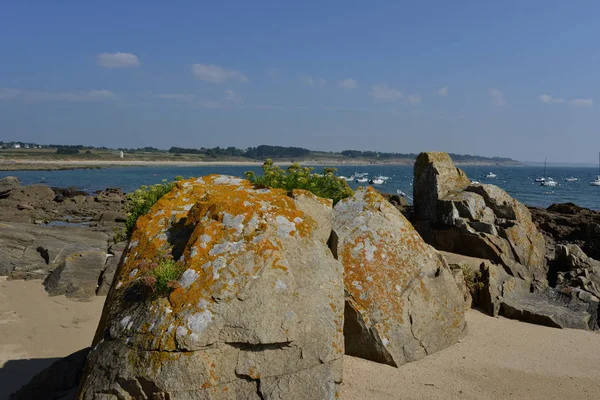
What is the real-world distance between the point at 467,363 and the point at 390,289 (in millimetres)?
1649

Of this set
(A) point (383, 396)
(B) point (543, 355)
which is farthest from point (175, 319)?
(B) point (543, 355)

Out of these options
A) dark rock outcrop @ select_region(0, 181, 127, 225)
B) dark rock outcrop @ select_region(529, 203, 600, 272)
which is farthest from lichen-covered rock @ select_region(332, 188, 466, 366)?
dark rock outcrop @ select_region(0, 181, 127, 225)

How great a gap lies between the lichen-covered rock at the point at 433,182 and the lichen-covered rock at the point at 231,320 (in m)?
9.61

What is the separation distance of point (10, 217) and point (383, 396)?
93.2ft

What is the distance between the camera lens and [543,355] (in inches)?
344

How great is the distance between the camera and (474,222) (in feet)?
48.8

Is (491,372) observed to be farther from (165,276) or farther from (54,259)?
(54,259)

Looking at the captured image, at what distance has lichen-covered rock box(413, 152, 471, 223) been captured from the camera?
1627 centimetres

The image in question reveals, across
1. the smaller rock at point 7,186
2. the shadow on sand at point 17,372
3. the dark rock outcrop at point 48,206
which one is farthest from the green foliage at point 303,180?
the smaller rock at point 7,186

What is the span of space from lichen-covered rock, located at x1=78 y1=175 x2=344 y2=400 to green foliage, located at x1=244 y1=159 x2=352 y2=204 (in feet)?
6.96

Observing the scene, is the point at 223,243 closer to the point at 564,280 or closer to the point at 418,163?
the point at 564,280

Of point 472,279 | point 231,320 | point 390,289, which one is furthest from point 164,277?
point 472,279

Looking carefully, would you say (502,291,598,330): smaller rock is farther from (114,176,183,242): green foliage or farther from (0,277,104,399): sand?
(0,277,104,399): sand

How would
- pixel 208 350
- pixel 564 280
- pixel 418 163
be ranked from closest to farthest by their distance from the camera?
pixel 208 350 < pixel 564 280 < pixel 418 163
